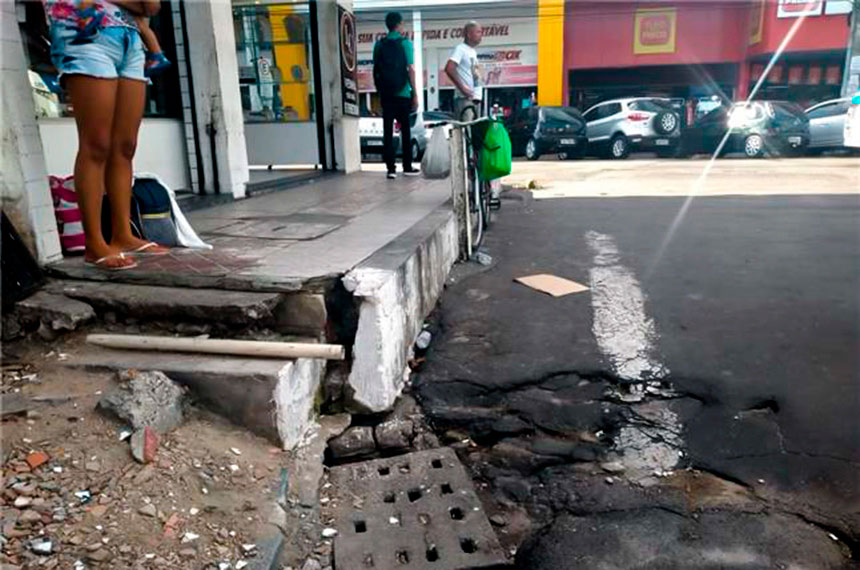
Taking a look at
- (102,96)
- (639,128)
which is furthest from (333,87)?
(639,128)

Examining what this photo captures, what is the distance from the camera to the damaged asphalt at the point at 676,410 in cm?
228

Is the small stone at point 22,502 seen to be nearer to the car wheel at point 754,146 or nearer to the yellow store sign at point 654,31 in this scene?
the car wheel at point 754,146

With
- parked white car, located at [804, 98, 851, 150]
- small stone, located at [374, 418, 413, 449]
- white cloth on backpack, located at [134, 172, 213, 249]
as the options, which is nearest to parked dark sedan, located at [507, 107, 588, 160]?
parked white car, located at [804, 98, 851, 150]

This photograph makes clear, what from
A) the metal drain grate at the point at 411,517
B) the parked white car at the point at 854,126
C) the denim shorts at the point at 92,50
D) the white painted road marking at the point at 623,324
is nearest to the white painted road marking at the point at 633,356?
the white painted road marking at the point at 623,324

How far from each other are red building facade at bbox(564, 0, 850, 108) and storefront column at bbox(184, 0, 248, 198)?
20866mm

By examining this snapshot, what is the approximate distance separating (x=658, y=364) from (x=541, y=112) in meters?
16.3

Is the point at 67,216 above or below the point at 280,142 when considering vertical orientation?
below

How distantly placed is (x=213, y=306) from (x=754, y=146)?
1725cm

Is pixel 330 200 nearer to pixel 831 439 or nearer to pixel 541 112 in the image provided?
pixel 831 439

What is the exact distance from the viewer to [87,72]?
297 centimetres

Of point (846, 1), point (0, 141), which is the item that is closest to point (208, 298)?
point (0, 141)

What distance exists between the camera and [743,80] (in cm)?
2352

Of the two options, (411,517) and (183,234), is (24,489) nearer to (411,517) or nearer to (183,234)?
(411,517)

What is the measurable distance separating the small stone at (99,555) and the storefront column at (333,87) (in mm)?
7337
